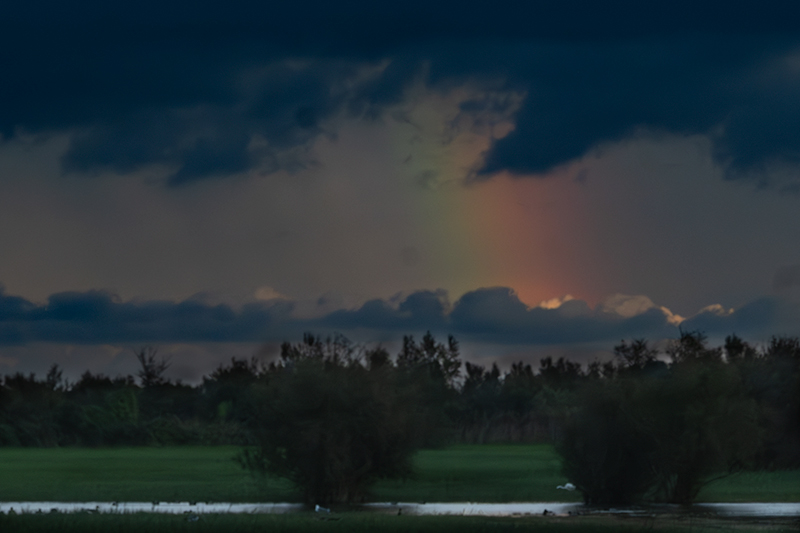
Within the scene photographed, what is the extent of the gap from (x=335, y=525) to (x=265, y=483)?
44.0 ft

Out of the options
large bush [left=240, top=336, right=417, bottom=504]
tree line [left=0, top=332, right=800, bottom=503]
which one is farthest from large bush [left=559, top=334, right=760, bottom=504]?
large bush [left=240, top=336, right=417, bottom=504]

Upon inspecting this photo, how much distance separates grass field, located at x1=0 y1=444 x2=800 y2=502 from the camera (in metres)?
30.4

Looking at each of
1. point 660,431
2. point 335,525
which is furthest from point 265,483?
point 335,525

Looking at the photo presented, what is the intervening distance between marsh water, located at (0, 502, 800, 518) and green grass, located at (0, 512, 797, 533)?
273cm

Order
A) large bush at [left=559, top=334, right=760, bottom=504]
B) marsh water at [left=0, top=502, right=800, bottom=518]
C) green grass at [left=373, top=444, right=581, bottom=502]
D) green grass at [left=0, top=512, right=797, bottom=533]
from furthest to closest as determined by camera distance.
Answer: green grass at [left=373, top=444, right=581, bottom=502], large bush at [left=559, top=334, right=760, bottom=504], marsh water at [left=0, top=502, right=800, bottom=518], green grass at [left=0, top=512, right=797, bottom=533]

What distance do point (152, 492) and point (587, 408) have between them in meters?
13.7

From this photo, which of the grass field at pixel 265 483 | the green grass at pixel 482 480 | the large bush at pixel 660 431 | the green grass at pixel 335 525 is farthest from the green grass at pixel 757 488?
the green grass at pixel 335 525

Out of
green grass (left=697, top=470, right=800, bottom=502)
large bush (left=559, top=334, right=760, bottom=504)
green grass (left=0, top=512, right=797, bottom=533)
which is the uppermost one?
large bush (left=559, top=334, right=760, bottom=504)

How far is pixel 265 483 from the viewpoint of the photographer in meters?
32.3

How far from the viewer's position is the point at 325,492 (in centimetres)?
2850

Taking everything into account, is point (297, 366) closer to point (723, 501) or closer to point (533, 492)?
point (533, 492)

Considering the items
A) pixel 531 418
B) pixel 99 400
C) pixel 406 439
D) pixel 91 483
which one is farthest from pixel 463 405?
pixel 406 439

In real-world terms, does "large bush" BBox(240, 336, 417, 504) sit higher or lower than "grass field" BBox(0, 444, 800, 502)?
higher

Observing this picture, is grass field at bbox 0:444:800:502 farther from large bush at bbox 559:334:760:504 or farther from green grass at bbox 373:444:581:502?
large bush at bbox 559:334:760:504
